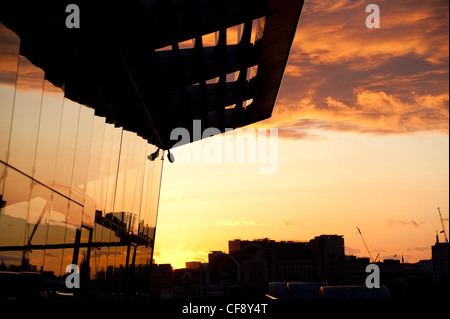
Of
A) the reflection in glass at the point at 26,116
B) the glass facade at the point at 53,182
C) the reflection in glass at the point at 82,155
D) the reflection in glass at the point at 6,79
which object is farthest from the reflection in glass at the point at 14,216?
the reflection in glass at the point at 82,155

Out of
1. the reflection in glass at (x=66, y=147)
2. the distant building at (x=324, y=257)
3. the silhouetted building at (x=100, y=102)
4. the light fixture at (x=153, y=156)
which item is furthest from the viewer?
the distant building at (x=324, y=257)

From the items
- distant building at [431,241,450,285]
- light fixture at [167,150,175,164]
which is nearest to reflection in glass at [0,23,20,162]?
light fixture at [167,150,175,164]

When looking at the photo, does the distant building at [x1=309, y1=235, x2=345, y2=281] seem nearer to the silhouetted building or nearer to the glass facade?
the silhouetted building

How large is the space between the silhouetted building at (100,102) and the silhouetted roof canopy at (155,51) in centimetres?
3

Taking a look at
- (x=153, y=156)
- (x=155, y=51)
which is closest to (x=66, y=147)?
(x=155, y=51)

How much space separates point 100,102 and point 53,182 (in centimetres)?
320

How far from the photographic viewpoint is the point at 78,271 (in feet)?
32.2

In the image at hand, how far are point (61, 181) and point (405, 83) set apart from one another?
15.5 meters

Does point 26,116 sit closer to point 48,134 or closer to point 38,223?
point 48,134

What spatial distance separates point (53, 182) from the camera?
800 centimetres

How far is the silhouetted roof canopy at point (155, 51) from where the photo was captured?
7.72m

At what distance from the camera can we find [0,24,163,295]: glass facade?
6.09 metres

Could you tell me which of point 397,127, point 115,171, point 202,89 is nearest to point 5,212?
point 115,171

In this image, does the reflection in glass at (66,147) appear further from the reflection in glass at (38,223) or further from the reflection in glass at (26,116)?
the reflection in glass at (26,116)
